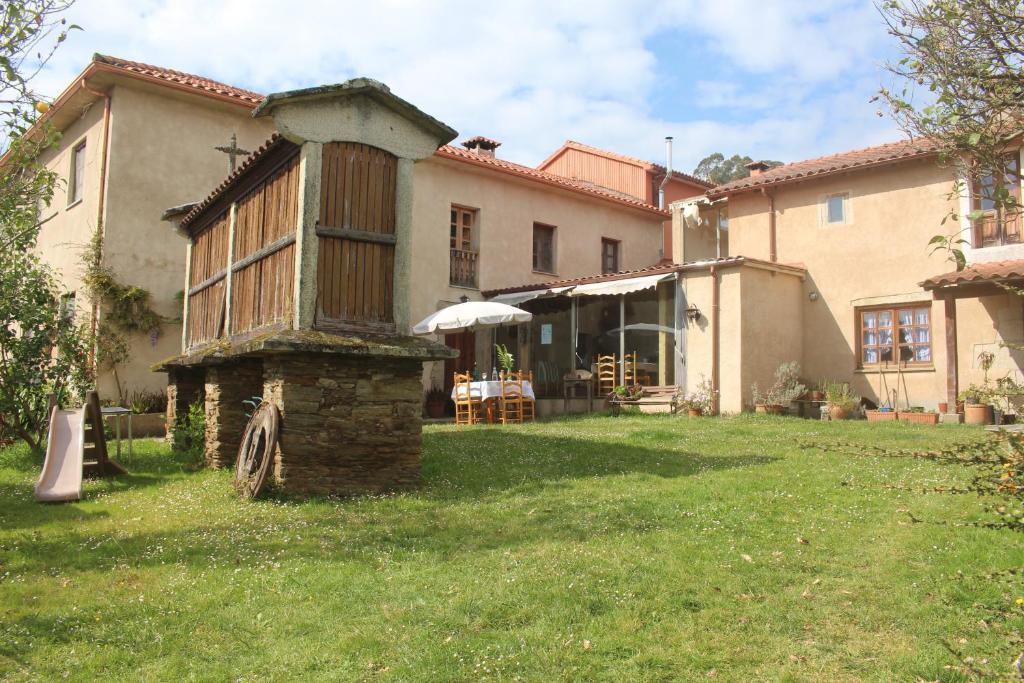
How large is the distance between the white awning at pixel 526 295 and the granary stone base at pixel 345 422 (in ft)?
31.8

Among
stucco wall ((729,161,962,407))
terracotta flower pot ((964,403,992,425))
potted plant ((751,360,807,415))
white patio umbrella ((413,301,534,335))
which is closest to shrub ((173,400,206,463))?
white patio umbrella ((413,301,534,335))

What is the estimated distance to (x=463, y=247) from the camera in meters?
19.0

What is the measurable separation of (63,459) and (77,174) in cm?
991

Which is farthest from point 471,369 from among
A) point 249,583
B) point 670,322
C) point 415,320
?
point 249,583

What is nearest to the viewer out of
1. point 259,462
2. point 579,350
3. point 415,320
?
point 259,462

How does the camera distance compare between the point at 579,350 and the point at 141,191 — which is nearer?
the point at 141,191

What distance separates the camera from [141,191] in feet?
48.9

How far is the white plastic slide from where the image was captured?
26.8 ft

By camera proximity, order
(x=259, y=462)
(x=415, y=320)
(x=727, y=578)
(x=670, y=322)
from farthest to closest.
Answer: (x=415, y=320) → (x=670, y=322) → (x=259, y=462) → (x=727, y=578)

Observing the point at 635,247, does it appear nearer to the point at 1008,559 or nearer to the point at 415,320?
the point at 415,320

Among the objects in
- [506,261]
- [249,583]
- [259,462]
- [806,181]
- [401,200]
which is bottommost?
[249,583]

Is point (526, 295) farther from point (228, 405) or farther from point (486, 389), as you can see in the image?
point (228, 405)

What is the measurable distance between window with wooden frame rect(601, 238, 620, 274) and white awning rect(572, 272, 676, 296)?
4919mm

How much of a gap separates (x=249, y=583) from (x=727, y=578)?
3.05m
